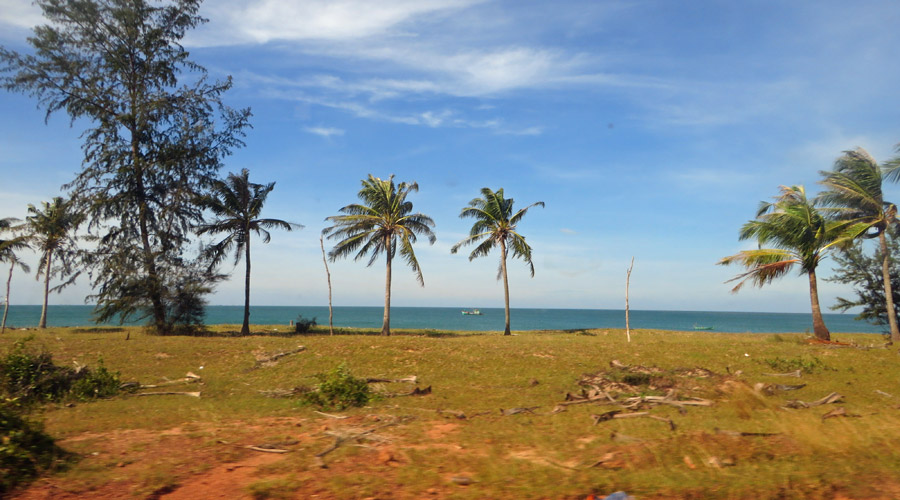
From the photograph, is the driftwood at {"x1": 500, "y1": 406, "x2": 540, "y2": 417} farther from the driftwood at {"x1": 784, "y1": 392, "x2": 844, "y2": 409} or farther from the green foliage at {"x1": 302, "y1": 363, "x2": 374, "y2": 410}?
the driftwood at {"x1": 784, "y1": 392, "x2": 844, "y2": 409}

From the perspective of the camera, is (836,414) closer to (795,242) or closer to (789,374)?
(789,374)

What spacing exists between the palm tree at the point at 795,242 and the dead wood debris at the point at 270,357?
1828 centimetres

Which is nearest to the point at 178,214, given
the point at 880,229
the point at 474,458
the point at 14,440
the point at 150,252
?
the point at 150,252

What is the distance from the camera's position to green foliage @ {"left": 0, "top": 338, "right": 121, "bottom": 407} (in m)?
10.5

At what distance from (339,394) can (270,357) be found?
5826 mm

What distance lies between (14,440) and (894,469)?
33.8 ft

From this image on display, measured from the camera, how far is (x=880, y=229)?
22.5 metres

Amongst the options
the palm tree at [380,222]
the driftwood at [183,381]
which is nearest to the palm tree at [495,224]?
the palm tree at [380,222]

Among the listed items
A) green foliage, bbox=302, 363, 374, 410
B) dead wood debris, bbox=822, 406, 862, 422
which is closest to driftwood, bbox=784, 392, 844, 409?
dead wood debris, bbox=822, 406, 862, 422

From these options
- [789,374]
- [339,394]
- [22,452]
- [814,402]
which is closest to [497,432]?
[339,394]

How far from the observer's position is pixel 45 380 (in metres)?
11.1

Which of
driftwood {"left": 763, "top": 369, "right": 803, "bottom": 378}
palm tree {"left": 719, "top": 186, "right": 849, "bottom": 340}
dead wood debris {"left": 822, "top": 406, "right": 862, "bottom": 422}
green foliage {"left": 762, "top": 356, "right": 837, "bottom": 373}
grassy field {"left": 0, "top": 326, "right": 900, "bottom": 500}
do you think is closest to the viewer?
grassy field {"left": 0, "top": 326, "right": 900, "bottom": 500}

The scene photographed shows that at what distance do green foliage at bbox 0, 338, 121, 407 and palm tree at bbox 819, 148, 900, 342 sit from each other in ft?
85.4

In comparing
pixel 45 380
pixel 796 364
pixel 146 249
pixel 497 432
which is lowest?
pixel 497 432
